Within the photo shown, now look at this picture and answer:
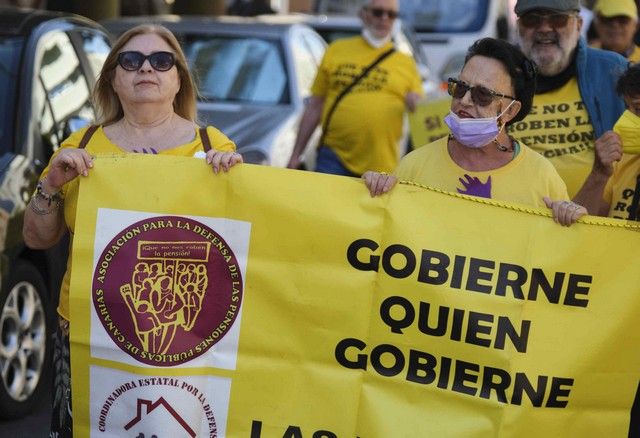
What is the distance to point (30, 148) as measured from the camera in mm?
6863

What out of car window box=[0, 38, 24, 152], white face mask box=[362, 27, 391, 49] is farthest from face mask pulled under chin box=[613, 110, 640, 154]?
white face mask box=[362, 27, 391, 49]

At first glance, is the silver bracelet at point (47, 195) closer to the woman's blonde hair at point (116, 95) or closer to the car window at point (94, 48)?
the woman's blonde hair at point (116, 95)

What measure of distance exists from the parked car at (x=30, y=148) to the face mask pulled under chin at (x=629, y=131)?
3.01m

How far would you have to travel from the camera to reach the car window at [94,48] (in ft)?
25.8

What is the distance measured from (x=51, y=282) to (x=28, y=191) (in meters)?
0.59

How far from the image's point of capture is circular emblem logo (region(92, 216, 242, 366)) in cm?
432

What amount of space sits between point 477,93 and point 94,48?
399cm

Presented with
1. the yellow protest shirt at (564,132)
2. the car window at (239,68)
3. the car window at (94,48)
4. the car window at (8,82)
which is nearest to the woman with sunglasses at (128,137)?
the yellow protest shirt at (564,132)

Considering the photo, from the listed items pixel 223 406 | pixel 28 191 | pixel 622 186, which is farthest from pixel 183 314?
pixel 28 191

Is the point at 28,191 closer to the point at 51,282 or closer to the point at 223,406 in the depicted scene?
the point at 51,282

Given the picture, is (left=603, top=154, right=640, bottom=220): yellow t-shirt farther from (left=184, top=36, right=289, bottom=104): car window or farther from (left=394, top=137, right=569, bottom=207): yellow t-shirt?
(left=184, top=36, right=289, bottom=104): car window

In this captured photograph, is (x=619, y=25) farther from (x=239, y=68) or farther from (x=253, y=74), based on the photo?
(x=239, y=68)

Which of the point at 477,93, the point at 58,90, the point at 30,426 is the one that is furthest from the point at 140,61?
the point at 58,90

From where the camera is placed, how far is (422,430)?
427cm
